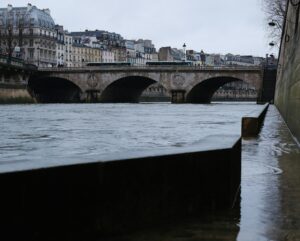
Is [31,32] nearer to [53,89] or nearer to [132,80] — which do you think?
[53,89]

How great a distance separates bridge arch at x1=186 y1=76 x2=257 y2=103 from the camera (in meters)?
74.6

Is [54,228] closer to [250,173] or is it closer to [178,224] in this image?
[178,224]

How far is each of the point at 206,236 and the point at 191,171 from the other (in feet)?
1.98

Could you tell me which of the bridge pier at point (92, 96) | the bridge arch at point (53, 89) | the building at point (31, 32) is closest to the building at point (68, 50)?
the building at point (31, 32)

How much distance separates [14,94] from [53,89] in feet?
60.2

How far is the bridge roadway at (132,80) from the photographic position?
7163cm

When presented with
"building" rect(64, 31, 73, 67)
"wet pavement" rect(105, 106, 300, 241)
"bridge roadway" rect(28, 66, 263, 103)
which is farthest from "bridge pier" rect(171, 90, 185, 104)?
"wet pavement" rect(105, 106, 300, 241)

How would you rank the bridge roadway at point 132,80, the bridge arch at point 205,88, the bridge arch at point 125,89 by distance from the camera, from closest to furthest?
the bridge roadway at point 132,80 → the bridge arch at point 205,88 → the bridge arch at point 125,89

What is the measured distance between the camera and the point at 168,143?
14.2 meters

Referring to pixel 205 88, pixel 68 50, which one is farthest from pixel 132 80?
pixel 68 50

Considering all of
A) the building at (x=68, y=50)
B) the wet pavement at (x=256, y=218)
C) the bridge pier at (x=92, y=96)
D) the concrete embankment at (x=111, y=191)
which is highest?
the building at (x=68, y=50)

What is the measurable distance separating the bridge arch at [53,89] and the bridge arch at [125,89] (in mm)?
4697

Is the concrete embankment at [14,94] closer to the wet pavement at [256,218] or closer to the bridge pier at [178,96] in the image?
the bridge pier at [178,96]

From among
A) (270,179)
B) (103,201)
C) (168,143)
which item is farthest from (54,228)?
(168,143)
